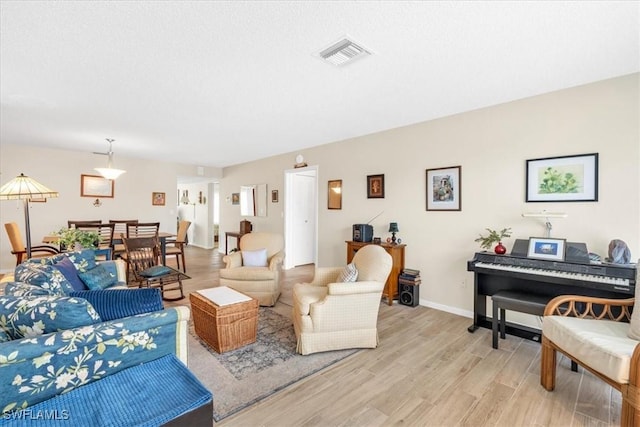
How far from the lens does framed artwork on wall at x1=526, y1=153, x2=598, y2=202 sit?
2.64m

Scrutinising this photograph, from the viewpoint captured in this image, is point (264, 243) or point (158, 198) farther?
point (158, 198)

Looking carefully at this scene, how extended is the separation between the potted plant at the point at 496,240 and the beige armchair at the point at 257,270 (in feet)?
7.99

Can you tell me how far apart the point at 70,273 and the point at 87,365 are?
5.42ft

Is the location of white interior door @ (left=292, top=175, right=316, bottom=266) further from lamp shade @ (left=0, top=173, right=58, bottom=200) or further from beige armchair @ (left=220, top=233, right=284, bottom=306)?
lamp shade @ (left=0, top=173, right=58, bottom=200)

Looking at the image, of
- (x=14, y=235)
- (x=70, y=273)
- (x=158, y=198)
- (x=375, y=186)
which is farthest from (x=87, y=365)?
(x=158, y=198)

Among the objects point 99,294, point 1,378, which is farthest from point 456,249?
point 1,378

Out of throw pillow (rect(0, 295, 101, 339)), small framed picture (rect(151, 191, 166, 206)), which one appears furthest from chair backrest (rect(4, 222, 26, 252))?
throw pillow (rect(0, 295, 101, 339))

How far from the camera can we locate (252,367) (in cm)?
229

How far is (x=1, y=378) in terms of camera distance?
1061 millimetres

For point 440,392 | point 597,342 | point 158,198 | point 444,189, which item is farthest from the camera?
point 158,198

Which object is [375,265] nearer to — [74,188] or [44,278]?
[44,278]

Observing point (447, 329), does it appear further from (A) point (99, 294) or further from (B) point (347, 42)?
A: (A) point (99, 294)

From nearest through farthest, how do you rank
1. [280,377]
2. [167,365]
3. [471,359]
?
[167,365] → [280,377] → [471,359]

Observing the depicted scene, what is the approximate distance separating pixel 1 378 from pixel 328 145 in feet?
14.9
